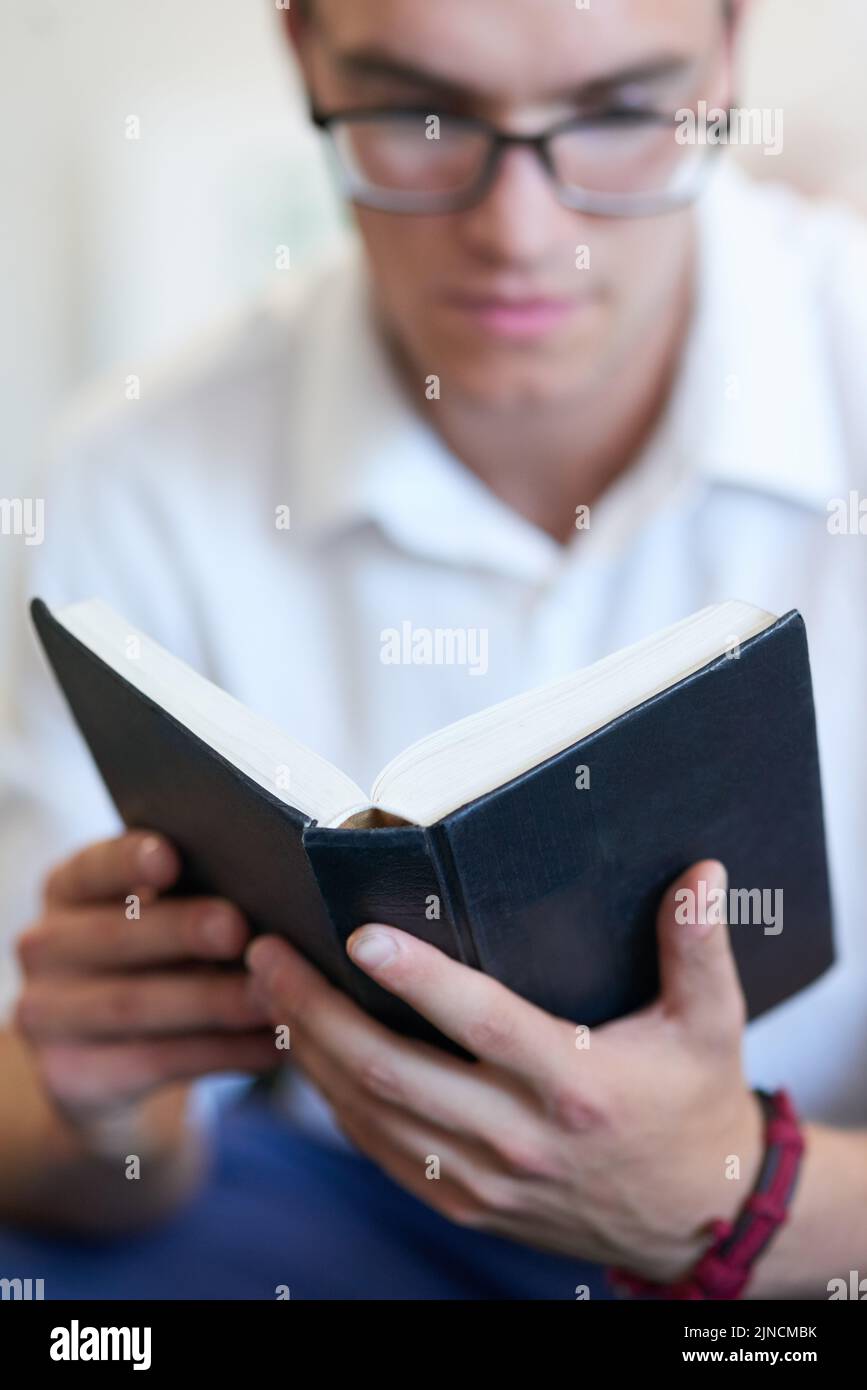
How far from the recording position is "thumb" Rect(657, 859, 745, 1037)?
20.6 inches

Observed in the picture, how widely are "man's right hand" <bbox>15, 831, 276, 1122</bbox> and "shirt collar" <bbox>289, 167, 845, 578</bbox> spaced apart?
12.3 inches

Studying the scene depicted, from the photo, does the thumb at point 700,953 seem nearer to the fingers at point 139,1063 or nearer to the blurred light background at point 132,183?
the fingers at point 139,1063

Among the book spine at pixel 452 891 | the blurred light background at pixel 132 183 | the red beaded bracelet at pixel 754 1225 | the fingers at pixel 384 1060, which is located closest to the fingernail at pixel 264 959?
the fingers at pixel 384 1060

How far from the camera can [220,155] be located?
2.02 m

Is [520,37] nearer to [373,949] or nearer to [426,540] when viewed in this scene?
[426,540]

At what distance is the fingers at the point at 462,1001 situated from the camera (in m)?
0.46

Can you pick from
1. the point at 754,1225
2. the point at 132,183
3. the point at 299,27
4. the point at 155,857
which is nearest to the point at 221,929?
the point at 155,857

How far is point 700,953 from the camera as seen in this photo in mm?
525

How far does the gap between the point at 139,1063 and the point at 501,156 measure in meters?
0.55

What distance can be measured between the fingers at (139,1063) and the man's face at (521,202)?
419 mm

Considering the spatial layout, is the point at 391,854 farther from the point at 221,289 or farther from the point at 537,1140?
the point at 221,289

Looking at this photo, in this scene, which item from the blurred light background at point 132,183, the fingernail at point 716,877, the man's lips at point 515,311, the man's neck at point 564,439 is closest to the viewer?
the fingernail at point 716,877

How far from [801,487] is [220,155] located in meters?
1.54
